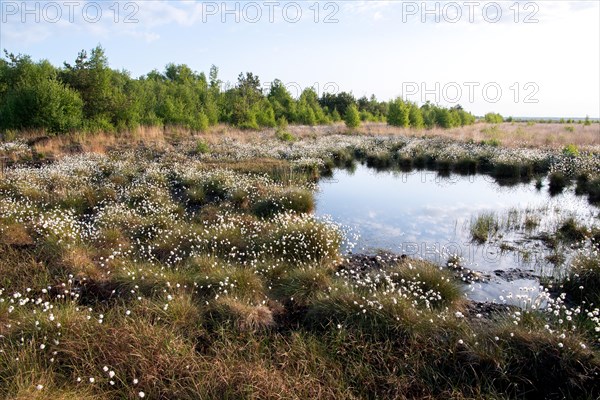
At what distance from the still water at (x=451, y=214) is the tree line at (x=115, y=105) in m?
16.8

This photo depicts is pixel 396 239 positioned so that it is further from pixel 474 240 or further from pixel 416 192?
pixel 416 192

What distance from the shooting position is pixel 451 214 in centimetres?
1225

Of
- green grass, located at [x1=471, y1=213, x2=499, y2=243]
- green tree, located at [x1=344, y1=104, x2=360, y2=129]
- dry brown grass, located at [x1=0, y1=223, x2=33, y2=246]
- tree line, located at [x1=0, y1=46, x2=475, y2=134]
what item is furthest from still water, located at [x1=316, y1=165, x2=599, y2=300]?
green tree, located at [x1=344, y1=104, x2=360, y2=129]

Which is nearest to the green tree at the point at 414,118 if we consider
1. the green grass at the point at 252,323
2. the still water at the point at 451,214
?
the still water at the point at 451,214

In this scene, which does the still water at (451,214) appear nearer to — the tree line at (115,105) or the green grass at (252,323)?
the green grass at (252,323)

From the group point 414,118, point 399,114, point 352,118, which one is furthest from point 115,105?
point 414,118

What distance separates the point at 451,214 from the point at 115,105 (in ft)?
78.5

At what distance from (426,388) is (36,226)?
8.64 m

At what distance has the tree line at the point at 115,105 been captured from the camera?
22.8 meters

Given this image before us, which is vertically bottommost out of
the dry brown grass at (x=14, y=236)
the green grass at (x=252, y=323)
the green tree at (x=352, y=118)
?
the green grass at (x=252, y=323)

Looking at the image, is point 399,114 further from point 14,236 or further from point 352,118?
point 14,236

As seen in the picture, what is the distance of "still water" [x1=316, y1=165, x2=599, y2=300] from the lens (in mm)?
8539

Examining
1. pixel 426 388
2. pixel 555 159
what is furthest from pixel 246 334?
pixel 555 159

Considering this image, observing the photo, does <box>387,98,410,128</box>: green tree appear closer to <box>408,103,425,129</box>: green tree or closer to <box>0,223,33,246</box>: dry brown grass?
<box>408,103,425,129</box>: green tree
